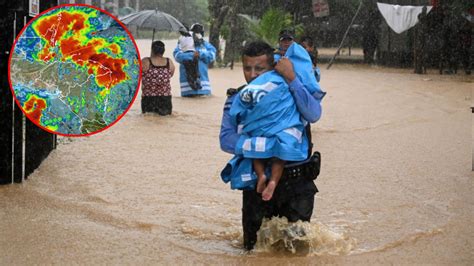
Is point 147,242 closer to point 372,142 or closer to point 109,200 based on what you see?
point 109,200

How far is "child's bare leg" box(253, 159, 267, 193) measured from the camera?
488cm

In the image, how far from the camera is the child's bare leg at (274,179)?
484 centimetres

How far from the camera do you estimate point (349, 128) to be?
1295 cm

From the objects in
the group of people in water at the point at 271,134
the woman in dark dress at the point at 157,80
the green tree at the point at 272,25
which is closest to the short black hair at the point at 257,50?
the group of people in water at the point at 271,134

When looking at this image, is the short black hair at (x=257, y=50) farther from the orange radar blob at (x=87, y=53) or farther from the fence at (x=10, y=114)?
the fence at (x=10, y=114)

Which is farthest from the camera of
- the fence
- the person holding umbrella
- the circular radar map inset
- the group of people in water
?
the person holding umbrella

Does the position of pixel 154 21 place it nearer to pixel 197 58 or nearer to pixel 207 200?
pixel 197 58

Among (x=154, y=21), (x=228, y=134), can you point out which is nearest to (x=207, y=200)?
(x=228, y=134)

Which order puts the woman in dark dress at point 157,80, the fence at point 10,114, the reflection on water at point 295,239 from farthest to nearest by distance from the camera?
the woman in dark dress at point 157,80 → the fence at point 10,114 → the reflection on water at point 295,239

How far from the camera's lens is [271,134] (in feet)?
15.8

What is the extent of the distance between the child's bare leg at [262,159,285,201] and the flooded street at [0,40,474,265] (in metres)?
0.55

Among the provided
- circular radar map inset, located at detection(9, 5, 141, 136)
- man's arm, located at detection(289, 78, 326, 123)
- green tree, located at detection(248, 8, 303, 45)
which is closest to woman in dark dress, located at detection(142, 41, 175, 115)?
circular radar map inset, located at detection(9, 5, 141, 136)

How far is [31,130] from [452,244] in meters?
4.36

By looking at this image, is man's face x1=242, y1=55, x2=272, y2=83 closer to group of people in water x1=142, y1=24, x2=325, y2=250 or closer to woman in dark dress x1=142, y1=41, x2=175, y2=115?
group of people in water x1=142, y1=24, x2=325, y2=250
